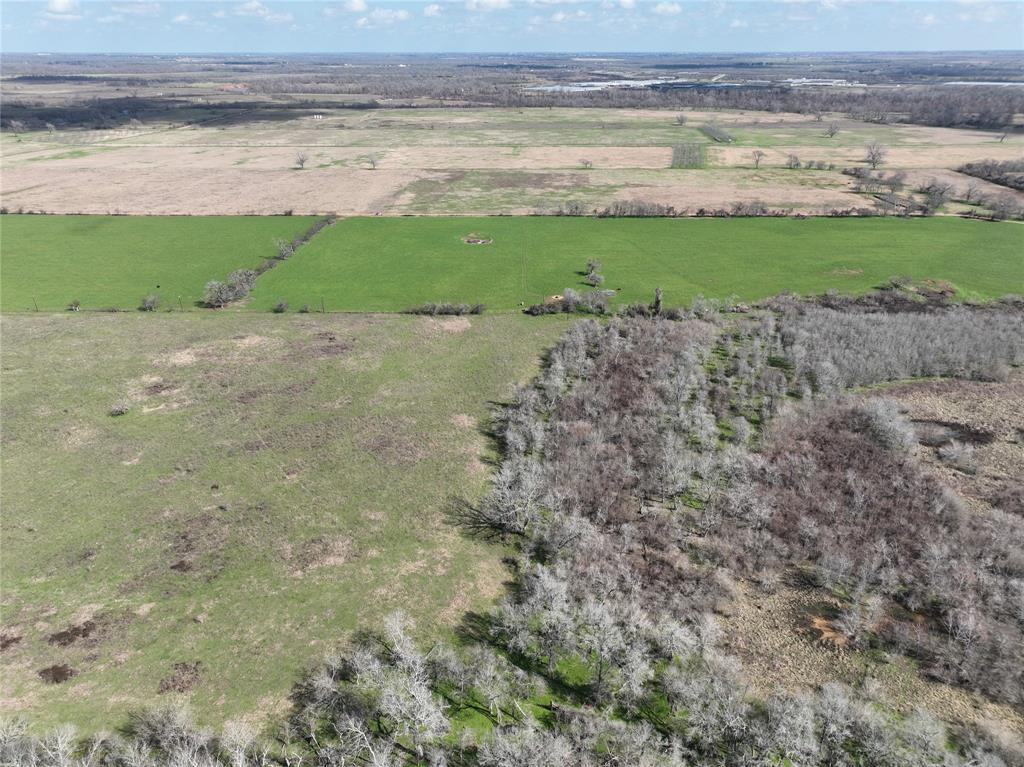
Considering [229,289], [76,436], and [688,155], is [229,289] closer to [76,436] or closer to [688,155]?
[76,436]

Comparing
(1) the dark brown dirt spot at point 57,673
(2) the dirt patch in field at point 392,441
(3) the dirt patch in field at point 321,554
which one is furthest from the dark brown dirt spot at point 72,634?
(2) the dirt patch in field at point 392,441

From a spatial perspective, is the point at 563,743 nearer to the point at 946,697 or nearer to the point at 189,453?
the point at 946,697

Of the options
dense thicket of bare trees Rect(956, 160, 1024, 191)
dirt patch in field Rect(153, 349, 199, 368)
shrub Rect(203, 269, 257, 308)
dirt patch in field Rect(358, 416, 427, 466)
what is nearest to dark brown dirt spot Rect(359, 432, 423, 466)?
dirt patch in field Rect(358, 416, 427, 466)

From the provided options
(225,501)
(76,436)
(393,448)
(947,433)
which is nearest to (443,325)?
(393,448)

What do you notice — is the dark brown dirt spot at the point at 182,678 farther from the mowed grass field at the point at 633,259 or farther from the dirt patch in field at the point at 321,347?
the mowed grass field at the point at 633,259


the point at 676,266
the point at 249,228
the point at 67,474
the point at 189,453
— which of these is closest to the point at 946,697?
the point at 189,453

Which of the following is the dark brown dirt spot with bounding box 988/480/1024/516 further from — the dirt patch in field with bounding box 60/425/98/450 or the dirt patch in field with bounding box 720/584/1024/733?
the dirt patch in field with bounding box 60/425/98/450
